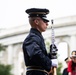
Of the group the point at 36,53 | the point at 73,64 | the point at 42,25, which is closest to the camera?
the point at 36,53

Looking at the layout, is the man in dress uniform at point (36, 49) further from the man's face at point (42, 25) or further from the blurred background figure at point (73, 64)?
the blurred background figure at point (73, 64)

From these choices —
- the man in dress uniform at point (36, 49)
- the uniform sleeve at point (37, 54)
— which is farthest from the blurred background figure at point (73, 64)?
the uniform sleeve at point (37, 54)

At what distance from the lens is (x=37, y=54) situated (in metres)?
5.46

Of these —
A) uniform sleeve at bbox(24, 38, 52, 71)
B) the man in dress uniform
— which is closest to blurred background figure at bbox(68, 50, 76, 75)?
the man in dress uniform

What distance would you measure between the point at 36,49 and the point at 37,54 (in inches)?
2.5

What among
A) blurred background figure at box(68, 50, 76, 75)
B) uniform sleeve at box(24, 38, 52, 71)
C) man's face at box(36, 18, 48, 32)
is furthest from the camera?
blurred background figure at box(68, 50, 76, 75)

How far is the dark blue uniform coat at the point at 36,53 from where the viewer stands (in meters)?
5.49

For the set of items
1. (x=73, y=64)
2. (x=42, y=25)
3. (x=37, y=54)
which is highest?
(x=42, y=25)

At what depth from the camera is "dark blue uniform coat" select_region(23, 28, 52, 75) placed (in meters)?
5.49

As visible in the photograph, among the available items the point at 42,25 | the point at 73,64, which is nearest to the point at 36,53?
the point at 42,25

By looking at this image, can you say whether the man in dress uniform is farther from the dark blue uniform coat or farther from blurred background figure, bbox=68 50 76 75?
blurred background figure, bbox=68 50 76 75

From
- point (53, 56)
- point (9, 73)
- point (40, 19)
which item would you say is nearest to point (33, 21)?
point (40, 19)

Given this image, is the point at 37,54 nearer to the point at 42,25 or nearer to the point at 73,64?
the point at 42,25

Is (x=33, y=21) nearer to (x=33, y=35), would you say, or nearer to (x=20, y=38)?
(x=33, y=35)
